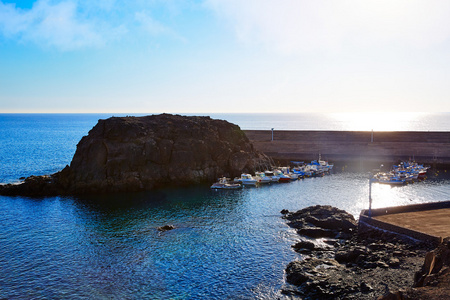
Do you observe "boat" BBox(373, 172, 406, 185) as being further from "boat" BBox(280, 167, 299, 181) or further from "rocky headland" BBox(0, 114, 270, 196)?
"rocky headland" BBox(0, 114, 270, 196)

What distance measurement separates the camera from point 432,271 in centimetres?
2431

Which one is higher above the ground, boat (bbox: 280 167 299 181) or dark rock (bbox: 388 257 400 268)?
boat (bbox: 280 167 299 181)

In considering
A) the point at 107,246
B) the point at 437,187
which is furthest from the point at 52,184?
the point at 437,187

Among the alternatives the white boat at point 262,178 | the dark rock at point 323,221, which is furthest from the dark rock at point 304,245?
the white boat at point 262,178

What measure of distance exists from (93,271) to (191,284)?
977 centimetres

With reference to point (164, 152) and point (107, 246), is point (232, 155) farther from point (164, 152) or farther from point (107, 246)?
point (107, 246)

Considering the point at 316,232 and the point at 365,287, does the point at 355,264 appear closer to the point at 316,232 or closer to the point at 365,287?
the point at 365,287

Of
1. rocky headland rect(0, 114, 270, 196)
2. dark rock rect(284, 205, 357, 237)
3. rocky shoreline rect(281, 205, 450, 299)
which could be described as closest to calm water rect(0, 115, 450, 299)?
rocky shoreline rect(281, 205, 450, 299)

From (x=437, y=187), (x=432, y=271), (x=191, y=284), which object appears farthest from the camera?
(x=437, y=187)

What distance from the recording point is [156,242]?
3981 centimetres

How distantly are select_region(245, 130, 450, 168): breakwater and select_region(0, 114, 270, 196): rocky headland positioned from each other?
31.4m

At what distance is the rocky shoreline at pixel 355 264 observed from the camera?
26.3 m

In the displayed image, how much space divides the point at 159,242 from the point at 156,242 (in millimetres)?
338

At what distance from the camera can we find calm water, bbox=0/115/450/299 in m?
30.1
